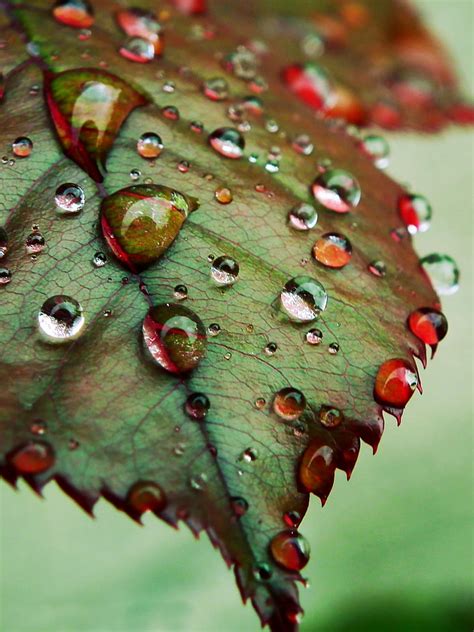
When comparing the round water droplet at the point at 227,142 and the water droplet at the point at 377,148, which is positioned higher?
the water droplet at the point at 377,148

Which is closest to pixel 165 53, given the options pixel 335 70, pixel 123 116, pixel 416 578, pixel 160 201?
pixel 123 116

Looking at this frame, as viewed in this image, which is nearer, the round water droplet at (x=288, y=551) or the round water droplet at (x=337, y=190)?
the round water droplet at (x=288, y=551)

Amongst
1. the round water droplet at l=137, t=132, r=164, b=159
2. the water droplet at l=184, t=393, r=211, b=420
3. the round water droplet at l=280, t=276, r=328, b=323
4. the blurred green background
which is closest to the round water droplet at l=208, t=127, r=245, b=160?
the round water droplet at l=137, t=132, r=164, b=159

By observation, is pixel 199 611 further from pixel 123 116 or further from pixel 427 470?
pixel 123 116

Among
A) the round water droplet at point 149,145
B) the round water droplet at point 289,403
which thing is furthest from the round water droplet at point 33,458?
the round water droplet at point 149,145

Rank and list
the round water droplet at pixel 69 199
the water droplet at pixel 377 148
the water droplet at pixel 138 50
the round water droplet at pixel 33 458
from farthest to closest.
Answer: the water droplet at pixel 377 148 < the water droplet at pixel 138 50 < the round water droplet at pixel 69 199 < the round water droplet at pixel 33 458

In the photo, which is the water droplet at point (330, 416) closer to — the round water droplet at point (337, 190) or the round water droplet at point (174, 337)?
the round water droplet at point (174, 337)

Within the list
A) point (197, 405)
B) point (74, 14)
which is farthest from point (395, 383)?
point (74, 14)

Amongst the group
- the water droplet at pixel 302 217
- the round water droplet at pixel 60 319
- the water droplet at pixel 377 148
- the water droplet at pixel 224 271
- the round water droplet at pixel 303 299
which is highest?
the water droplet at pixel 377 148
